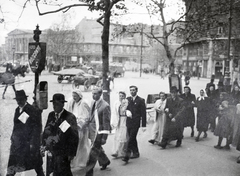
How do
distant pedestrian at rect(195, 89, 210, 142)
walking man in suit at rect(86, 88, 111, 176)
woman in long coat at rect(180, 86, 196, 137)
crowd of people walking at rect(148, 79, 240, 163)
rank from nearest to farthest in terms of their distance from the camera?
walking man in suit at rect(86, 88, 111, 176), crowd of people walking at rect(148, 79, 240, 163), distant pedestrian at rect(195, 89, 210, 142), woman in long coat at rect(180, 86, 196, 137)

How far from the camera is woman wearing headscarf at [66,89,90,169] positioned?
4.78 m

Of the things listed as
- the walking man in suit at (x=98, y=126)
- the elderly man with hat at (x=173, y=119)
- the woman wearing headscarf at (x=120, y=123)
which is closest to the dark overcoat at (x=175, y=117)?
the elderly man with hat at (x=173, y=119)

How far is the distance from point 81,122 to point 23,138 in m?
1.06

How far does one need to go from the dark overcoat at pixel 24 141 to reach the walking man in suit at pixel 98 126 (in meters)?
1.13

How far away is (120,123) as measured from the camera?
238 inches

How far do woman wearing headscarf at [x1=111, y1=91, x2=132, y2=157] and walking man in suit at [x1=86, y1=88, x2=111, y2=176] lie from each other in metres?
0.74

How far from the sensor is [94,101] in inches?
196

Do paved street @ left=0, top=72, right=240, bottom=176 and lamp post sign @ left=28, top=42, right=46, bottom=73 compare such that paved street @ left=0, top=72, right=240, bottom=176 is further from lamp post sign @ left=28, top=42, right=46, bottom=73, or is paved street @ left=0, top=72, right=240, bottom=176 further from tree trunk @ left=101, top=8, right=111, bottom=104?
tree trunk @ left=101, top=8, right=111, bottom=104

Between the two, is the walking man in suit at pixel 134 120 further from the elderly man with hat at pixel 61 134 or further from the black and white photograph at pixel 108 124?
the elderly man with hat at pixel 61 134

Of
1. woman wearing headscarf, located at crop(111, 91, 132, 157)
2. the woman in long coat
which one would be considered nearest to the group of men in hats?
woman wearing headscarf, located at crop(111, 91, 132, 157)

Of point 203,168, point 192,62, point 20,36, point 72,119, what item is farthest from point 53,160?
point 192,62

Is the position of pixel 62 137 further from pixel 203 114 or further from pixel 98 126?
pixel 203 114

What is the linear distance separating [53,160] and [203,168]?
3169 mm

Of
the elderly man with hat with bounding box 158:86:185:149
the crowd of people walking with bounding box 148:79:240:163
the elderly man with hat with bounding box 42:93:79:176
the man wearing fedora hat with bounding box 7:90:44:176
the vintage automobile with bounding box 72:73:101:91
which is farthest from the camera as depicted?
the vintage automobile with bounding box 72:73:101:91
